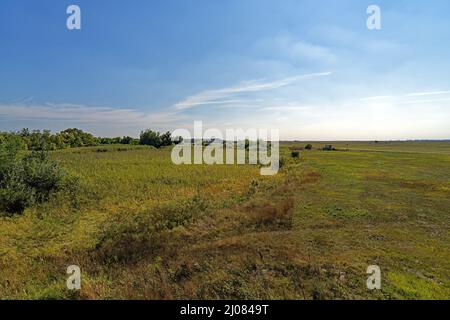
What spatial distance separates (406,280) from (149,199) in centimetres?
1425

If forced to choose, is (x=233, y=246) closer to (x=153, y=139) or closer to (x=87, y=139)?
(x=153, y=139)

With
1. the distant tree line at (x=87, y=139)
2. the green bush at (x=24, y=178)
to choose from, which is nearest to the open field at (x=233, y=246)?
the green bush at (x=24, y=178)

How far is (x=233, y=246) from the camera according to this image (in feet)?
25.7

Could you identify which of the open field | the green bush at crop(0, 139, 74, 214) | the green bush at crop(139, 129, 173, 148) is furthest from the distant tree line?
the open field

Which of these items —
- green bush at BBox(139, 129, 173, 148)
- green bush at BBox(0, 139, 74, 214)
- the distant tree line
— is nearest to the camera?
green bush at BBox(0, 139, 74, 214)

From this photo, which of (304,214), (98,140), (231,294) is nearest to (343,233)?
(304,214)

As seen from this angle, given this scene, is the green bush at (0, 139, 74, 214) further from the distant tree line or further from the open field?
the distant tree line

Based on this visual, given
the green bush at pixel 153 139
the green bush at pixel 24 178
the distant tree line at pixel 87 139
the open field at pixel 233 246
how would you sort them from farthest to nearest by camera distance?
the green bush at pixel 153 139, the distant tree line at pixel 87 139, the green bush at pixel 24 178, the open field at pixel 233 246

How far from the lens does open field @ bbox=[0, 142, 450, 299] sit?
17.9 feet

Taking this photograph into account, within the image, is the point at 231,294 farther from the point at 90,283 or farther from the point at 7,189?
the point at 7,189

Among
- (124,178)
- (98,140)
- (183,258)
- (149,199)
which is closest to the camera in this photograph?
(183,258)

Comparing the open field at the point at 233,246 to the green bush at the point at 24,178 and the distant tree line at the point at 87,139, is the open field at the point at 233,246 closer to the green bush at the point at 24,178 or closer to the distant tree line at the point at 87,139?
the green bush at the point at 24,178

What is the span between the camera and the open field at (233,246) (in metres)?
5.47
